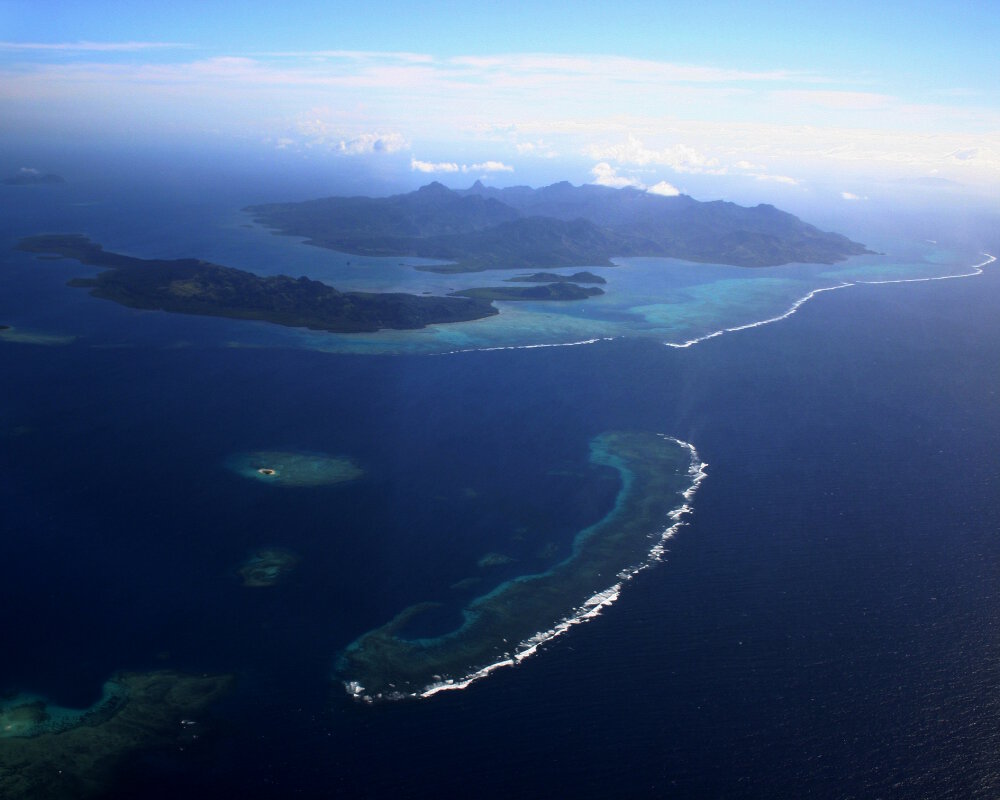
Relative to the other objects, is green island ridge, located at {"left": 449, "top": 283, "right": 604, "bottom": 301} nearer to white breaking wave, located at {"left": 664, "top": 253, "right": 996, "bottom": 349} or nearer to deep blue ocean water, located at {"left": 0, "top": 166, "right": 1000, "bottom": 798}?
white breaking wave, located at {"left": 664, "top": 253, "right": 996, "bottom": 349}

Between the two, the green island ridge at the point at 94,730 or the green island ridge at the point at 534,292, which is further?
the green island ridge at the point at 534,292

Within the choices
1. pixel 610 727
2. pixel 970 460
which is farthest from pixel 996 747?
pixel 970 460

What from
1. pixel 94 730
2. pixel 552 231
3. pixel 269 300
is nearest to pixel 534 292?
pixel 269 300

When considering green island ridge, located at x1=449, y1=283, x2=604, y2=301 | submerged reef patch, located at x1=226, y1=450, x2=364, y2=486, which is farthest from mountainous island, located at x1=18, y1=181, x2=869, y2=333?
submerged reef patch, located at x1=226, y1=450, x2=364, y2=486

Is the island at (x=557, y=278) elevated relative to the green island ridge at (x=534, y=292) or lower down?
elevated

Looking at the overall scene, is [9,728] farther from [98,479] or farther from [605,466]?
[605,466]

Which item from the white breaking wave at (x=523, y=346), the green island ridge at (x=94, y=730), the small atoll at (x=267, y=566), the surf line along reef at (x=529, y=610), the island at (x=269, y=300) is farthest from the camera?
the island at (x=269, y=300)

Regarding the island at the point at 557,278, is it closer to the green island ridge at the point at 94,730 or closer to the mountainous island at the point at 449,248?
the mountainous island at the point at 449,248

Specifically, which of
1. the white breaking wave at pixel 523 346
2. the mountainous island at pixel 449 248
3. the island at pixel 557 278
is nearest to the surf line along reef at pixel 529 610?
the white breaking wave at pixel 523 346
